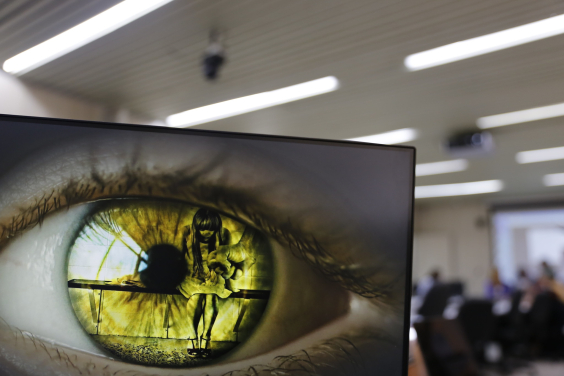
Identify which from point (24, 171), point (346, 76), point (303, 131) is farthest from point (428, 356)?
point (303, 131)

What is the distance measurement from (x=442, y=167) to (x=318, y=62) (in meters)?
4.42

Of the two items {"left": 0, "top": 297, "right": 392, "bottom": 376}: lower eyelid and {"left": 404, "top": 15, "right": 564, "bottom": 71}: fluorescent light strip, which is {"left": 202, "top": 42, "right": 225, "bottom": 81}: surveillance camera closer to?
{"left": 404, "top": 15, "right": 564, "bottom": 71}: fluorescent light strip

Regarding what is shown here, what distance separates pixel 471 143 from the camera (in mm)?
5141

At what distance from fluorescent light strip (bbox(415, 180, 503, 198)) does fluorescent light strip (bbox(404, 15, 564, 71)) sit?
204 inches

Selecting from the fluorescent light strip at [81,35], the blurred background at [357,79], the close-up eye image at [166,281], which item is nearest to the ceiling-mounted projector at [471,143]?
the blurred background at [357,79]

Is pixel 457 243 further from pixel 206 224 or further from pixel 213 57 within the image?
pixel 206 224

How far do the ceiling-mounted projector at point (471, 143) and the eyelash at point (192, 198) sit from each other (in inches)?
198

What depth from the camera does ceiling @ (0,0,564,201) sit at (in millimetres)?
3020

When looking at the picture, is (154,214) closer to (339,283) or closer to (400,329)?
(339,283)

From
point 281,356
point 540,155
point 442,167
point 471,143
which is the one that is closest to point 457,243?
point 442,167

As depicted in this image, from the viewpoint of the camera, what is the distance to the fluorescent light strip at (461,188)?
27.8ft

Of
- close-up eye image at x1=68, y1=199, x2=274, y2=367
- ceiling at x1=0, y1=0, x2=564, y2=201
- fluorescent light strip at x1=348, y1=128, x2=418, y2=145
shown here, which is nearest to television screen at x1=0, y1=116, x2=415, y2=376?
close-up eye image at x1=68, y1=199, x2=274, y2=367

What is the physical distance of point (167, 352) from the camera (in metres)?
0.66

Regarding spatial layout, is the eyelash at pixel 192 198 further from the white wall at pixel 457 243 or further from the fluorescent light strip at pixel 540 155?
the white wall at pixel 457 243
